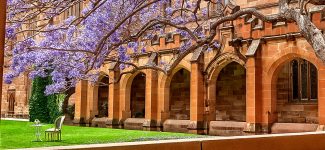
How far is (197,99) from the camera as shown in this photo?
1920 centimetres

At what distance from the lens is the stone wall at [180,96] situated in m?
23.6

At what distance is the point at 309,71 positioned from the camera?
61.1 feet

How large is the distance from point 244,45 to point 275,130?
356 cm

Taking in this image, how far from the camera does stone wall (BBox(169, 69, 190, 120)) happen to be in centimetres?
2356

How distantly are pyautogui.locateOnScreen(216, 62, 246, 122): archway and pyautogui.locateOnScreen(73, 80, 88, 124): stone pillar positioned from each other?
858cm

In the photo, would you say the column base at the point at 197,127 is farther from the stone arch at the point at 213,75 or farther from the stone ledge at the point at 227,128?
the stone arch at the point at 213,75

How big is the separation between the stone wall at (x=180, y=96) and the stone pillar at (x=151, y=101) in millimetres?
2182

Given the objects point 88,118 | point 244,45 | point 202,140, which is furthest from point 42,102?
point 202,140

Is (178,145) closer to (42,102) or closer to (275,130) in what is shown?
(275,130)

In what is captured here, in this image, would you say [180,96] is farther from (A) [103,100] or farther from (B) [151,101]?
(A) [103,100]

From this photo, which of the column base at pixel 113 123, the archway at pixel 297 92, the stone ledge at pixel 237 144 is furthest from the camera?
the column base at pixel 113 123

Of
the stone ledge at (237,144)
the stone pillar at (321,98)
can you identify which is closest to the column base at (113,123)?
the stone pillar at (321,98)

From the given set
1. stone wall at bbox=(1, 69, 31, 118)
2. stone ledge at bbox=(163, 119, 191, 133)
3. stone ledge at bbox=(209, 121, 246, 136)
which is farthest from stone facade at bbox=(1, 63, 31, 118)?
stone ledge at bbox=(209, 121, 246, 136)

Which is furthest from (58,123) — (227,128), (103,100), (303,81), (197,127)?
(103,100)
